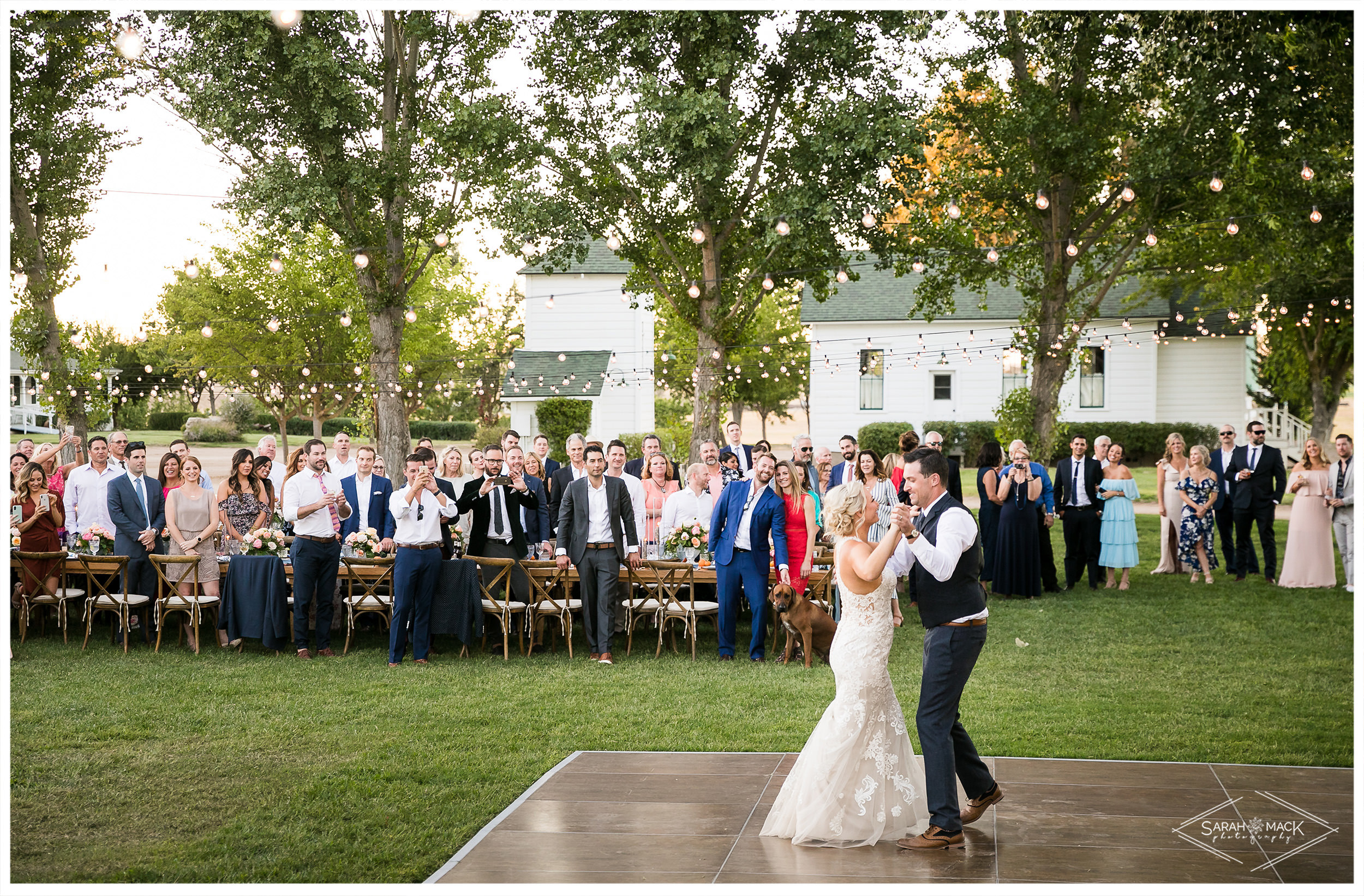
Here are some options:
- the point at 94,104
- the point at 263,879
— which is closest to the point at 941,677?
the point at 263,879

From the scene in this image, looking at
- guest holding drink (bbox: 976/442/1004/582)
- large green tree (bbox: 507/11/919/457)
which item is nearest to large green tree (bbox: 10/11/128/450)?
large green tree (bbox: 507/11/919/457)

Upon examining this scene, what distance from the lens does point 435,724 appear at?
7.32m

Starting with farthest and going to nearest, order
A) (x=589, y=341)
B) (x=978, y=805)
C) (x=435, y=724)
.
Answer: (x=589, y=341) < (x=435, y=724) < (x=978, y=805)

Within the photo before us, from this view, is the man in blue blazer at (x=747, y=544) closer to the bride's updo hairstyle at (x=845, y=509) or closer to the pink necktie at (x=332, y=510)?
the pink necktie at (x=332, y=510)

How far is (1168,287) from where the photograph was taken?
2798cm

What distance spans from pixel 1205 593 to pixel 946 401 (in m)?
19.8

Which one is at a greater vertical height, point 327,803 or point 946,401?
point 946,401

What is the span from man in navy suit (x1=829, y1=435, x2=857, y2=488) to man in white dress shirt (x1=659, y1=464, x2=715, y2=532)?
132 centimetres

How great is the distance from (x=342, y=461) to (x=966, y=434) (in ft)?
77.3

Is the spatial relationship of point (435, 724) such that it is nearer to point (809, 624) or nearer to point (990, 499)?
point (809, 624)

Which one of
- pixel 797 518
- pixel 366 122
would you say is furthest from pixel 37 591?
pixel 366 122

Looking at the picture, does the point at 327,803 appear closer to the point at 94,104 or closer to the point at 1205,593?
the point at 1205,593

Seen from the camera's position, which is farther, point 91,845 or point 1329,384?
point 1329,384

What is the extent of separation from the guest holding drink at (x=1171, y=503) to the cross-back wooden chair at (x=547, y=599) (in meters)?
7.86
